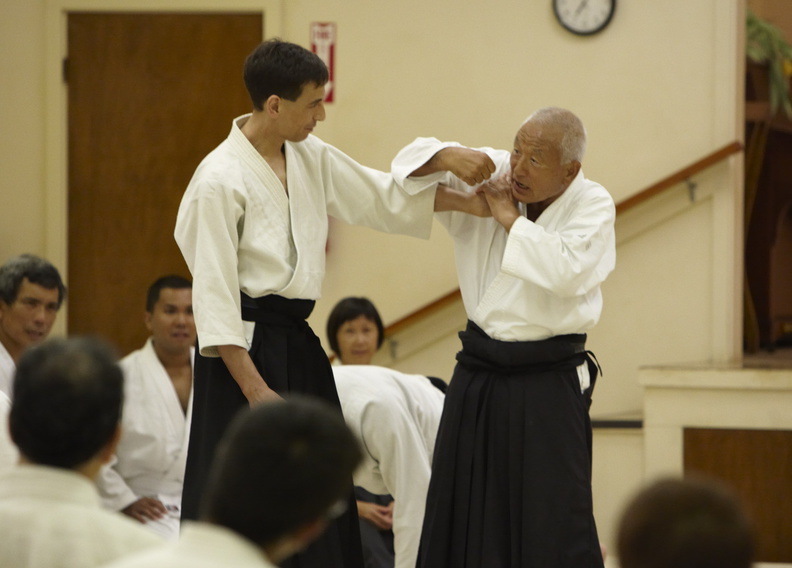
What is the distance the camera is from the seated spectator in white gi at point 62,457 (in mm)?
1302

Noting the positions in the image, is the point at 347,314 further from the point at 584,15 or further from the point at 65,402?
the point at 65,402

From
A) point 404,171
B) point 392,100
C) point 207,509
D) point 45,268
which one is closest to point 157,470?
point 45,268

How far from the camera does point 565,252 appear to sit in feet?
8.16

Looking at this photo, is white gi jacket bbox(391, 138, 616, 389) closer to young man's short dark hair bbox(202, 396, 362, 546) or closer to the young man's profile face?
the young man's profile face

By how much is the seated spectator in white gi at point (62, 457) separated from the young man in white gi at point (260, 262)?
3.25 ft

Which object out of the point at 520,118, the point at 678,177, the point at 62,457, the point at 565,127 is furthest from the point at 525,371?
the point at 520,118

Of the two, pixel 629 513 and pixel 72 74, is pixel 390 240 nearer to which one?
pixel 72 74

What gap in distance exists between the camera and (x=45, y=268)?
362cm

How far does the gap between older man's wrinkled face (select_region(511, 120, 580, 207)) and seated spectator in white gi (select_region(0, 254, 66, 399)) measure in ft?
5.82

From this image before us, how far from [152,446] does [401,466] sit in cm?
107

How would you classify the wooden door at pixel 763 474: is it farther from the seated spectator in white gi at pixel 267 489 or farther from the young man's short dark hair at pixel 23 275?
the seated spectator in white gi at pixel 267 489

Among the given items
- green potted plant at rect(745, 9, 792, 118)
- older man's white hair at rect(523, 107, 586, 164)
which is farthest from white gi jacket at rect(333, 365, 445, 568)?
green potted plant at rect(745, 9, 792, 118)

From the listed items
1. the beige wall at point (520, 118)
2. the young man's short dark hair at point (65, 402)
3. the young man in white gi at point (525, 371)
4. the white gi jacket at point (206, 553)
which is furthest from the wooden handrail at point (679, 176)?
the white gi jacket at point (206, 553)

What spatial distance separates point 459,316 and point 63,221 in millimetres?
1986
